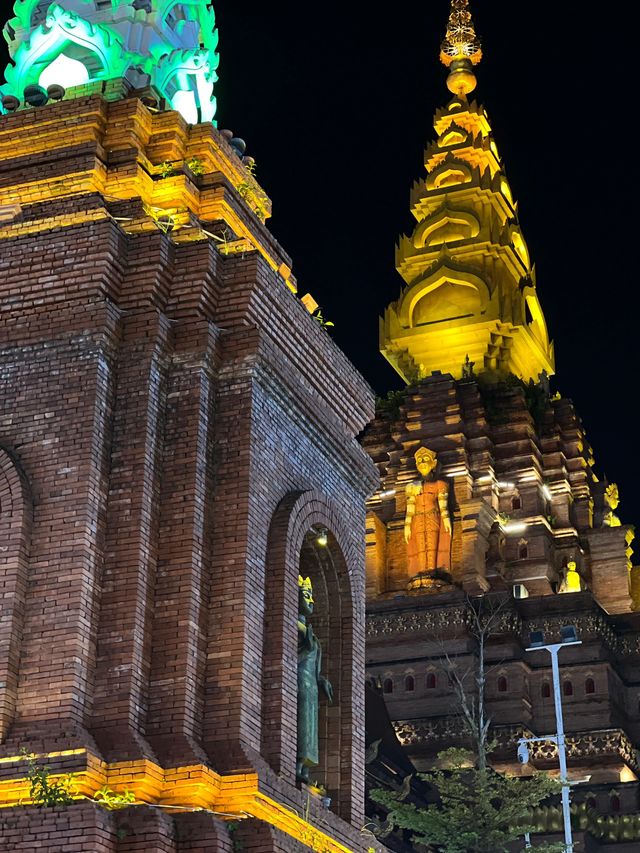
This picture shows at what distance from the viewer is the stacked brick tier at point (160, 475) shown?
60.2 ft

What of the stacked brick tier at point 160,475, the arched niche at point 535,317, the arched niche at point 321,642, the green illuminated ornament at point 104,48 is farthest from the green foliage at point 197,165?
the arched niche at point 535,317

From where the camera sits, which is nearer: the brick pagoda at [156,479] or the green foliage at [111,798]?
the green foliage at [111,798]

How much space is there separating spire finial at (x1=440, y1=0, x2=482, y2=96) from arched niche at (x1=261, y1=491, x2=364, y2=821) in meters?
62.1

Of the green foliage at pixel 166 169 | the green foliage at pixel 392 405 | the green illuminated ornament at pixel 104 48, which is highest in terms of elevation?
the green foliage at pixel 392 405

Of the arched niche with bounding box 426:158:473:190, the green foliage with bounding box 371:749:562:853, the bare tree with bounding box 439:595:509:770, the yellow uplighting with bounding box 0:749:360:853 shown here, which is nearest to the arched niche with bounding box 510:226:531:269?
the arched niche with bounding box 426:158:473:190

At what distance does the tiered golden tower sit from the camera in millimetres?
73938

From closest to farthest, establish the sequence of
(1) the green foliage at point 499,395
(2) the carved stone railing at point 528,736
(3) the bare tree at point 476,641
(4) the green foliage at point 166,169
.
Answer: (4) the green foliage at point 166,169, (2) the carved stone railing at point 528,736, (3) the bare tree at point 476,641, (1) the green foliage at point 499,395

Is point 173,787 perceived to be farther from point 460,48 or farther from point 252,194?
point 460,48

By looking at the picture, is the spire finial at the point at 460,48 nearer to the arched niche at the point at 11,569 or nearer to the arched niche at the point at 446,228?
the arched niche at the point at 446,228

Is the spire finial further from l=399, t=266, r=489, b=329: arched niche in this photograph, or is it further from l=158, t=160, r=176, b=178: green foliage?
l=158, t=160, r=176, b=178: green foliage

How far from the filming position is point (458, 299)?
7444 cm

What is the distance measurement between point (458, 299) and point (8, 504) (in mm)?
56429

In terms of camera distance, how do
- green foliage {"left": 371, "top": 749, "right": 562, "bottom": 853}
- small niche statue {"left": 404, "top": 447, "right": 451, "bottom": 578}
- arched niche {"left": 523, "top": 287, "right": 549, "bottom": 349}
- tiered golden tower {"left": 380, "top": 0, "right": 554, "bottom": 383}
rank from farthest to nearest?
arched niche {"left": 523, "top": 287, "right": 549, "bottom": 349}
tiered golden tower {"left": 380, "top": 0, "right": 554, "bottom": 383}
small niche statue {"left": 404, "top": 447, "right": 451, "bottom": 578}
green foliage {"left": 371, "top": 749, "right": 562, "bottom": 853}

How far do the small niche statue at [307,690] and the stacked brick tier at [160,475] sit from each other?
63 cm
